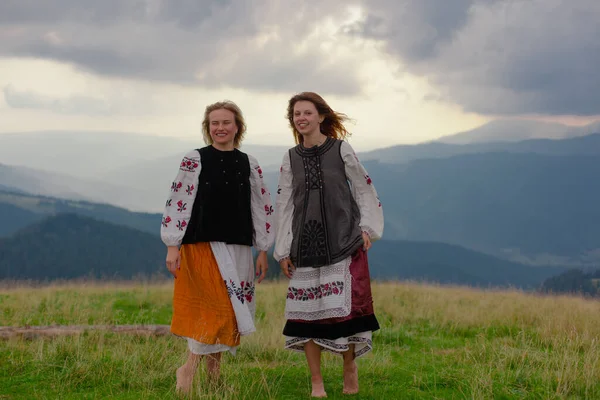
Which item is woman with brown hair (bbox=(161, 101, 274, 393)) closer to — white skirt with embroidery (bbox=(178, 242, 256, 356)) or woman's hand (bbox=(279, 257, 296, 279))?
white skirt with embroidery (bbox=(178, 242, 256, 356))

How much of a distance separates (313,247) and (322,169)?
64cm

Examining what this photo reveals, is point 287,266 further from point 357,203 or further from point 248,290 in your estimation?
point 357,203

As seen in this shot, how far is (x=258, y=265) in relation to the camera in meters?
5.97

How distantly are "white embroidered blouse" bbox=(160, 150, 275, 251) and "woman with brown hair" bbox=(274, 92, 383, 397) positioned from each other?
0.15 meters

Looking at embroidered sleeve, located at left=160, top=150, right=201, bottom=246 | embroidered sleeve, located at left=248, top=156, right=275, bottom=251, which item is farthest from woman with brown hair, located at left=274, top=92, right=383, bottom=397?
embroidered sleeve, located at left=160, top=150, right=201, bottom=246

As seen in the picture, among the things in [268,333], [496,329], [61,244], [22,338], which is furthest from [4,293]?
[61,244]

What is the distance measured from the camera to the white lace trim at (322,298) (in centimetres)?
565

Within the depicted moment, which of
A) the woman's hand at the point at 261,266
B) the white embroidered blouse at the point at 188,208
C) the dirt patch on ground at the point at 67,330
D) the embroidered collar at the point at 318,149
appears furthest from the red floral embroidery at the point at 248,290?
the dirt patch on ground at the point at 67,330

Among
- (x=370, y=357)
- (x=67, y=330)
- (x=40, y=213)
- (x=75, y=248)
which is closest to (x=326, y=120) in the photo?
(x=370, y=357)

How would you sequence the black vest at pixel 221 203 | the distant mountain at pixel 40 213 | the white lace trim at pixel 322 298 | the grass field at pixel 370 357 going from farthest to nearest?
the distant mountain at pixel 40 213 < the grass field at pixel 370 357 < the black vest at pixel 221 203 < the white lace trim at pixel 322 298

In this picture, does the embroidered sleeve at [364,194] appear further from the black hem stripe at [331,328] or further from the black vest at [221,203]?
the black vest at [221,203]

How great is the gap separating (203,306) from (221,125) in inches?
59.2

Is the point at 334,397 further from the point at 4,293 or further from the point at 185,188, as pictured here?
the point at 4,293

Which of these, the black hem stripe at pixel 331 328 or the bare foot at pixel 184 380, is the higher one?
the black hem stripe at pixel 331 328
